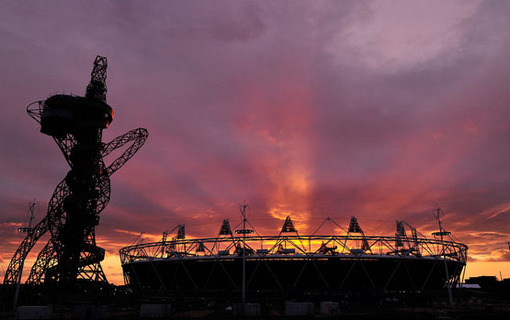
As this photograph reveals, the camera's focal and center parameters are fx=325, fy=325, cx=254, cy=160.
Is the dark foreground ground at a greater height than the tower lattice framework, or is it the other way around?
the tower lattice framework

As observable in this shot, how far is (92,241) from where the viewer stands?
200ft

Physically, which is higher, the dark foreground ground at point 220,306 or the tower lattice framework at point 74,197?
the tower lattice framework at point 74,197

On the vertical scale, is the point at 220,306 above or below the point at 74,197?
below

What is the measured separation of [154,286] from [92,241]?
22.9 metres

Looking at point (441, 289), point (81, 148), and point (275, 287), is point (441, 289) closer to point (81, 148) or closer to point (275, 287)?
point (275, 287)

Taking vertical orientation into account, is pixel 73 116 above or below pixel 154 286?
above

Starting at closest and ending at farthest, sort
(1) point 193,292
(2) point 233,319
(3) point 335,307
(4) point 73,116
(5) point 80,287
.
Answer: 1. (2) point 233,319
2. (3) point 335,307
3. (5) point 80,287
4. (4) point 73,116
5. (1) point 193,292

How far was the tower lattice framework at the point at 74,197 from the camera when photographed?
Answer: 5822cm

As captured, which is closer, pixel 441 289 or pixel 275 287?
pixel 275 287

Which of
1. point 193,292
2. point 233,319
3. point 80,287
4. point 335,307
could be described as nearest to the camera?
point 233,319

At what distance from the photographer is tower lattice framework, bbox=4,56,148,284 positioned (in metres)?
58.2

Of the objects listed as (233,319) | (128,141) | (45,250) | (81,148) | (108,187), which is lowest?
(233,319)

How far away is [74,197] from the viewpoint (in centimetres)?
5809

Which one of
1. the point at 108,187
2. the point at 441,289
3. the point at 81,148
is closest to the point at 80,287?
the point at 108,187
